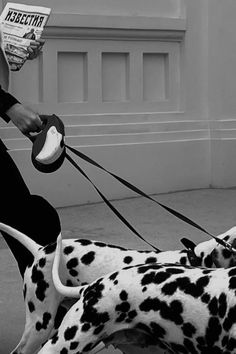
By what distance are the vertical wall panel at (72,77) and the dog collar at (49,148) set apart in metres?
5.59

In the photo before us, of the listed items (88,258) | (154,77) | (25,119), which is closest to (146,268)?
(88,258)

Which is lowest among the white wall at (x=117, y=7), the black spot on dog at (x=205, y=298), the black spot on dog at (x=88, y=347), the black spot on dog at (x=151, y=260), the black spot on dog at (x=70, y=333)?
the black spot on dog at (x=88, y=347)

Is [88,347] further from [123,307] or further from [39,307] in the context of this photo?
[39,307]

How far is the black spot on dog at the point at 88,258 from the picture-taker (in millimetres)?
4906

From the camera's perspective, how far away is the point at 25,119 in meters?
5.44

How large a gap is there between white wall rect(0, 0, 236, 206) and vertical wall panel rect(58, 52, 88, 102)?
0.04ft

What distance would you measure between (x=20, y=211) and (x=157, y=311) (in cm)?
183

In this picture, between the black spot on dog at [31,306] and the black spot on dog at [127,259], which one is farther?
the black spot on dog at [31,306]

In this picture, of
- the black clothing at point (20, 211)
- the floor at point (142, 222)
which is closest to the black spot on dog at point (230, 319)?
the black clothing at point (20, 211)

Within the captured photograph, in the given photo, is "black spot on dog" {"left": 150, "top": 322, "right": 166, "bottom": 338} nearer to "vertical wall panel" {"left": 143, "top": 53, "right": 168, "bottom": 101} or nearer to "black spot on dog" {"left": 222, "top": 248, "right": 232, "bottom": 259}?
"black spot on dog" {"left": 222, "top": 248, "right": 232, "bottom": 259}

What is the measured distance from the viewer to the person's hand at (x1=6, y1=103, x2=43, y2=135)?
17.7ft

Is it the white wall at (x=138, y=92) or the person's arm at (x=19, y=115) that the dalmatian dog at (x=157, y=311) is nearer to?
the person's arm at (x=19, y=115)

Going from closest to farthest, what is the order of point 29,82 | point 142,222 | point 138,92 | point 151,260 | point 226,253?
point 226,253
point 151,260
point 142,222
point 29,82
point 138,92

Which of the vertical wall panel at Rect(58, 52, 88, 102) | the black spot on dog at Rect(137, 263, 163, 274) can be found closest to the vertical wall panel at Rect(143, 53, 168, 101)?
the vertical wall panel at Rect(58, 52, 88, 102)
